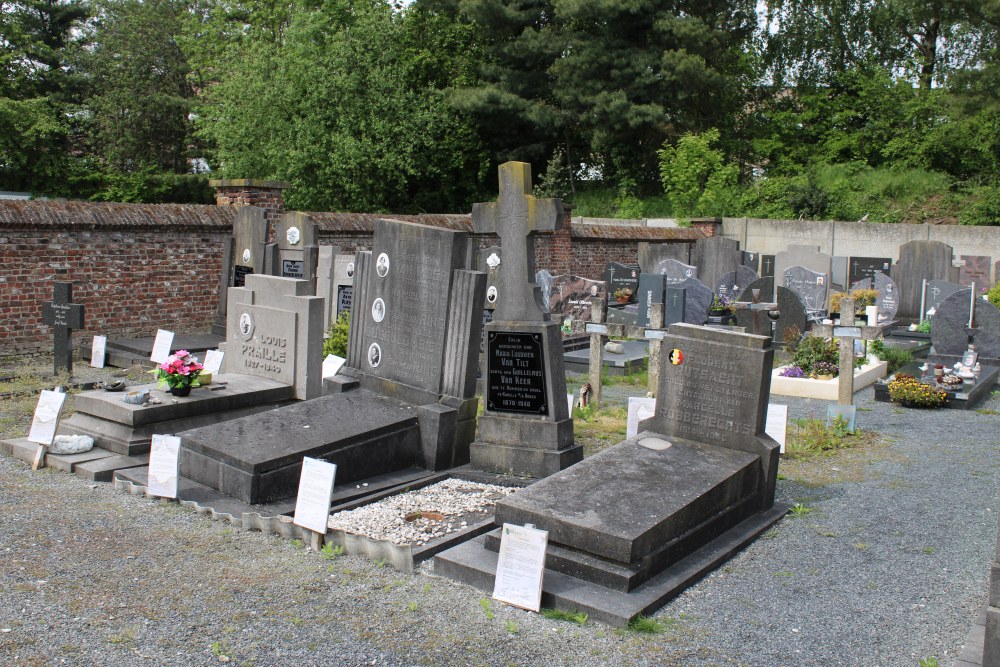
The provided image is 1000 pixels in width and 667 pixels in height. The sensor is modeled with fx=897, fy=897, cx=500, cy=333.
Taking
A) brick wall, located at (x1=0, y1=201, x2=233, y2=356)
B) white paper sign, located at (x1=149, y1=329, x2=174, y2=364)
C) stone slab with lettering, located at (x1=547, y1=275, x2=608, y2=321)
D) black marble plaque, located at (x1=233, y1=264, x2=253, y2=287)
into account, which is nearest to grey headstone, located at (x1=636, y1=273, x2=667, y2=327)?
stone slab with lettering, located at (x1=547, y1=275, x2=608, y2=321)

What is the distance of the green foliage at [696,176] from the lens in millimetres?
27812

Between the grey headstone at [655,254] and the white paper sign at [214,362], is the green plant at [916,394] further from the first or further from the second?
the grey headstone at [655,254]

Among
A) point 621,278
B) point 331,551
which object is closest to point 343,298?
point 331,551

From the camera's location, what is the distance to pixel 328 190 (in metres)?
25.2

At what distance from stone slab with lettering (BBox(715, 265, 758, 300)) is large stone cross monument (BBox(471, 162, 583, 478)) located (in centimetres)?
1240

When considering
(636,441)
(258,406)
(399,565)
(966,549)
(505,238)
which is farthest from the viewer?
Result: (258,406)

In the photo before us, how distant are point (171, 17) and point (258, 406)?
95.3ft

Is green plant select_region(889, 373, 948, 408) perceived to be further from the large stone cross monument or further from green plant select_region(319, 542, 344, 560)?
green plant select_region(319, 542, 344, 560)

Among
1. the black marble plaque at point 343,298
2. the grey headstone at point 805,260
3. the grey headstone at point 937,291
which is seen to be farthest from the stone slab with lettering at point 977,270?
the black marble plaque at point 343,298

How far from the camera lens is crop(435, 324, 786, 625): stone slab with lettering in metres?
5.27

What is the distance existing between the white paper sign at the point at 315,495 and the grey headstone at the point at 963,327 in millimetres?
10642

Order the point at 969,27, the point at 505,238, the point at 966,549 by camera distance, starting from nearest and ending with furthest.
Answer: the point at 966,549 → the point at 505,238 → the point at 969,27

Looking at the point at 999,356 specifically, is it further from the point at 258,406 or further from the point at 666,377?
the point at 258,406

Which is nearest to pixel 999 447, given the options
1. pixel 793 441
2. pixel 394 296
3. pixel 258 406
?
pixel 793 441
